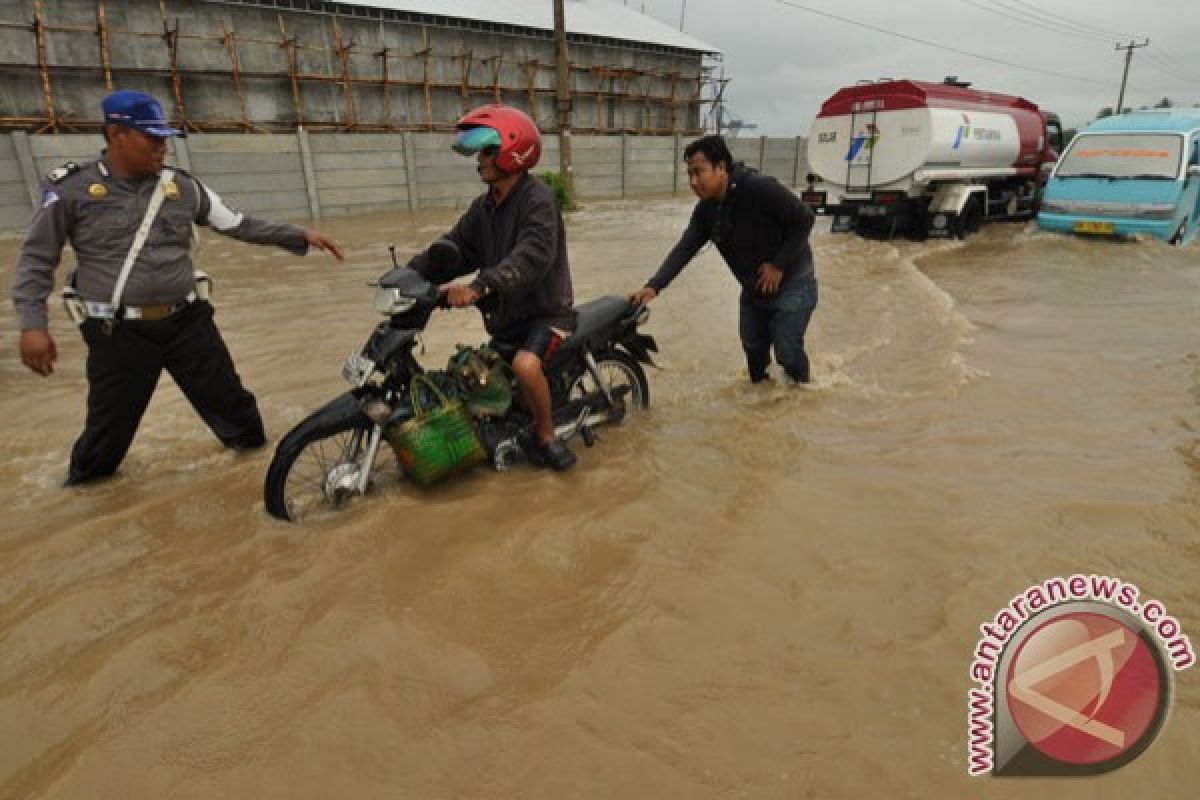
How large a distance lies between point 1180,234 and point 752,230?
10.9 meters

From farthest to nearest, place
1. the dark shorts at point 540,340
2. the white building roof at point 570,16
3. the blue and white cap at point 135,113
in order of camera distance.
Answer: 1. the white building roof at point 570,16
2. the dark shorts at point 540,340
3. the blue and white cap at point 135,113

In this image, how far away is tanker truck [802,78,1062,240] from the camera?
41.0ft

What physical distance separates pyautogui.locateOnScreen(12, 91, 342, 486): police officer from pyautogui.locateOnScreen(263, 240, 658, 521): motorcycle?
0.79 meters

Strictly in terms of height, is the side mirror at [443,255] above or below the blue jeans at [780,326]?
above

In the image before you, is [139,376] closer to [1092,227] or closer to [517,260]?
[517,260]

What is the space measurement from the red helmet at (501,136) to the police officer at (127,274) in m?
1.02

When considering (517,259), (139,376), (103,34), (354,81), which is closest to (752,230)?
(517,259)

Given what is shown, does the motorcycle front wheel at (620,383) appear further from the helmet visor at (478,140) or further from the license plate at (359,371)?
the helmet visor at (478,140)

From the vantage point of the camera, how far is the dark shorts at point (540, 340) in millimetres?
3805

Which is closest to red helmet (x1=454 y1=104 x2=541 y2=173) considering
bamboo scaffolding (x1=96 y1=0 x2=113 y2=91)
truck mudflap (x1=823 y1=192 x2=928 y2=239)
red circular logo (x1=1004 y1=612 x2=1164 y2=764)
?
red circular logo (x1=1004 y1=612 x2=1164 y2=764)

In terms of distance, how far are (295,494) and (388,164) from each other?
17.9 m

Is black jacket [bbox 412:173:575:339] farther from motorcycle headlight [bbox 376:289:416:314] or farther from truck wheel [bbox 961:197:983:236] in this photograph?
truck wheel [bbox 961:197:983:236]

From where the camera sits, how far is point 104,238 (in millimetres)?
3371

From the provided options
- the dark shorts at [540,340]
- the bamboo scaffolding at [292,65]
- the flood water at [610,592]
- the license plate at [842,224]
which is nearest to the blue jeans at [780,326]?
the flood water at [610,592]
